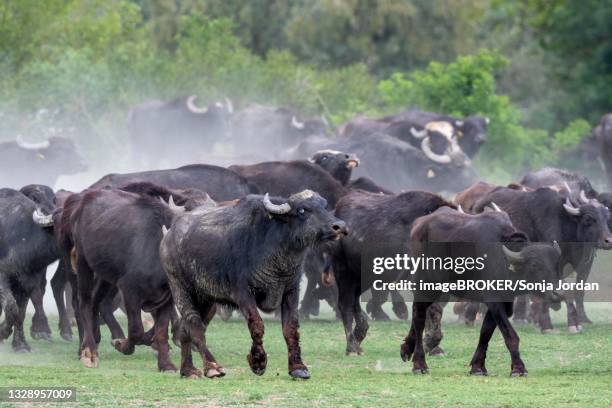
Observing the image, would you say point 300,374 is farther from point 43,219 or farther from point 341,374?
point 43,219

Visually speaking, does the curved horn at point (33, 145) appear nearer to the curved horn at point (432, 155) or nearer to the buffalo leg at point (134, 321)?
the curved horn at point (432, 155)

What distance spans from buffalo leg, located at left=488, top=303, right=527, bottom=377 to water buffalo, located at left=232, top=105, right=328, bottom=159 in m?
23.5

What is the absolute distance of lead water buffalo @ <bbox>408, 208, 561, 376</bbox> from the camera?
16531mm

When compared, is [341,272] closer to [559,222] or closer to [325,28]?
[559,222]

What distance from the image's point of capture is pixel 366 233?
1956cm

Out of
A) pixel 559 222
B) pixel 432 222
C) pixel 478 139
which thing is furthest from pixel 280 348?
pixel 478 139

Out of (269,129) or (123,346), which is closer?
(123,346)

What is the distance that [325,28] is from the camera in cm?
5944

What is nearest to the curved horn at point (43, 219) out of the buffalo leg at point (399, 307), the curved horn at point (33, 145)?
the buffalo leg at point (399, 307)

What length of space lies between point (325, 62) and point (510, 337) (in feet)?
143

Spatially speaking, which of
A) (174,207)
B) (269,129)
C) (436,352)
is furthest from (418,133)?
(174,207)

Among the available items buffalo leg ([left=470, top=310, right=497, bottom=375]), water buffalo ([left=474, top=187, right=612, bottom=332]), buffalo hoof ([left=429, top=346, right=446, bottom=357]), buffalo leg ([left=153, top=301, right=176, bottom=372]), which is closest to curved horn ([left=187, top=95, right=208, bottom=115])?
water buffalo ([left=474, top=187, right=612, bottom=332])

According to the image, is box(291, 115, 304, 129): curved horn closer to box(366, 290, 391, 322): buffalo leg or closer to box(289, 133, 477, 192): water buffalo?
box(289, 133, 477, 192): water buffalo

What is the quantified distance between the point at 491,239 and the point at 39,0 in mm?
30096
